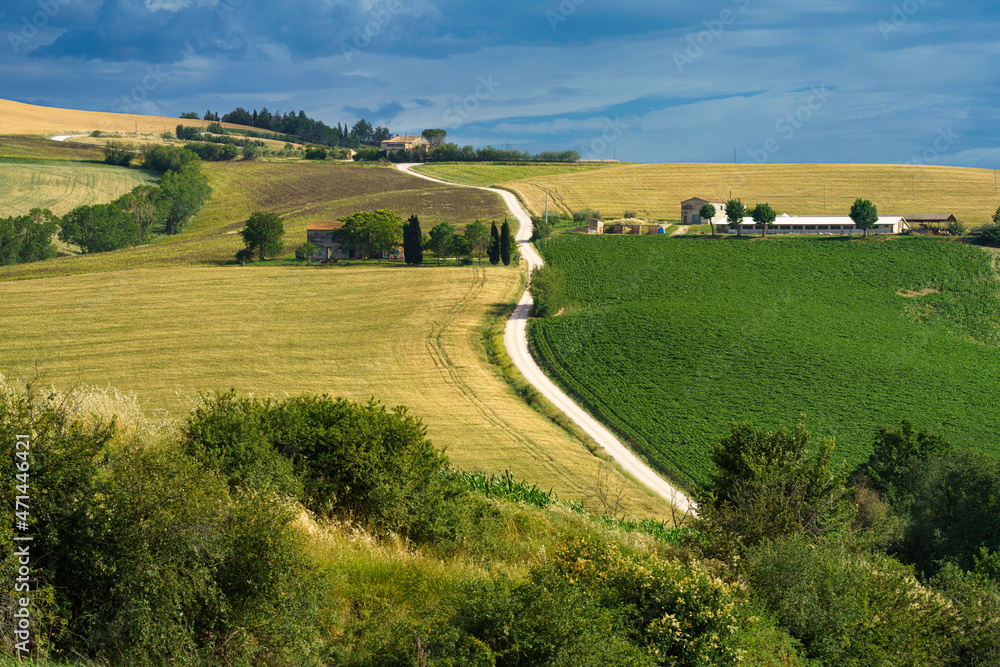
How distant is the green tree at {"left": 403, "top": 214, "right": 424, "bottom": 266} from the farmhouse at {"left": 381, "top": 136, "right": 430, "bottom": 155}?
92.7 m

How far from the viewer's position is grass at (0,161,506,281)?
247 feet

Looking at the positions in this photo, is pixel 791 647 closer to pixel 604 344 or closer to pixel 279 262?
pixel 604 344

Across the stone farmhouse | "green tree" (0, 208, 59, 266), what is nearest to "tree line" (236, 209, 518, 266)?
the stone farmhouse

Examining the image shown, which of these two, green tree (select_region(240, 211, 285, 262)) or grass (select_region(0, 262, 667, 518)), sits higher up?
green tree (select_region(240, 211, 285, 262))

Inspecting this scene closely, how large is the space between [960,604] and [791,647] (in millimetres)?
4272

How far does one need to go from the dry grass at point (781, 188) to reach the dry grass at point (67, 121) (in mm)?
94290

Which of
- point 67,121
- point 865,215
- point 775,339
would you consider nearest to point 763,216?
point 865,215

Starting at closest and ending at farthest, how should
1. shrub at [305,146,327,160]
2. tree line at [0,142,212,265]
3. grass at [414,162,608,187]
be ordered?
1. tree line at [0,142,212,265]
2. grass at [414,162,608,187]
3. shrub at [305,146,327,160]

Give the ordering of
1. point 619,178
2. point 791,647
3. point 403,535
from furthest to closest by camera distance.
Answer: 1. point 619,178
2. point 403,535
3. point 791,647

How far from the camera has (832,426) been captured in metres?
41.6

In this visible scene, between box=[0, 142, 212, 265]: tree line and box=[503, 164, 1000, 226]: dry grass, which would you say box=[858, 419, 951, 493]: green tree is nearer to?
box=[503, 164, 1000, 226]: dry grass

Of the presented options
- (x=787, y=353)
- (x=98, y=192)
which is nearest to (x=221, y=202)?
(x=98, y=192)

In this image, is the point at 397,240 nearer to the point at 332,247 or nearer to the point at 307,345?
the point at 332,247

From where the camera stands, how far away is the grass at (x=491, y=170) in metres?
139
